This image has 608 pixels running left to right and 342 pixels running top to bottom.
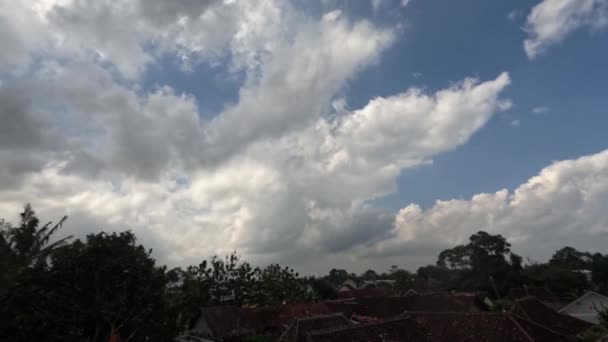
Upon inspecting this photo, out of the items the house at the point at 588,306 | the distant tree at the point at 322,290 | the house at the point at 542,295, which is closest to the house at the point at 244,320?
the distant tree at the point at 322,290

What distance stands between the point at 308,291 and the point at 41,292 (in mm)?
49410

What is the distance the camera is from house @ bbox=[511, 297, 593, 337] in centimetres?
2428

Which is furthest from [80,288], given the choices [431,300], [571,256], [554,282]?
[571,256]

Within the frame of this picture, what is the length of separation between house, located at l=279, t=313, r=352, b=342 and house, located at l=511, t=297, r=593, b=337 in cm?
1351

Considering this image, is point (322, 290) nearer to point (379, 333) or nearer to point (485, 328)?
point (379, 333)

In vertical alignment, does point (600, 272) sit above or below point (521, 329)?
above

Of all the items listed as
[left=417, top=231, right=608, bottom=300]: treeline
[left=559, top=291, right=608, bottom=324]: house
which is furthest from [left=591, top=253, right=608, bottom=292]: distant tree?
[left=559, top=291, right=608, bottom=324]: house

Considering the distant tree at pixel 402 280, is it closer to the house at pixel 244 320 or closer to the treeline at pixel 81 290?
the house at pixel 244 320

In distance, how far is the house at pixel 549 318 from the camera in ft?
79.7

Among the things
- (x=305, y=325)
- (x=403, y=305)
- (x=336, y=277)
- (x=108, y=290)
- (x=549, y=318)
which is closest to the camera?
(x=108, y=290)

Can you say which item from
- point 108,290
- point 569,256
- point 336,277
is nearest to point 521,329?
point 108,290

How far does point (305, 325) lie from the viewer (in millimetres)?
27562

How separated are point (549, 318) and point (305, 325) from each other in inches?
706

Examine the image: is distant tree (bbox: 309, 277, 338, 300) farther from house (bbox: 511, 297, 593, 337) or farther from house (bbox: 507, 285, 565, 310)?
house (bbox: 511, 297, 593, 337)
